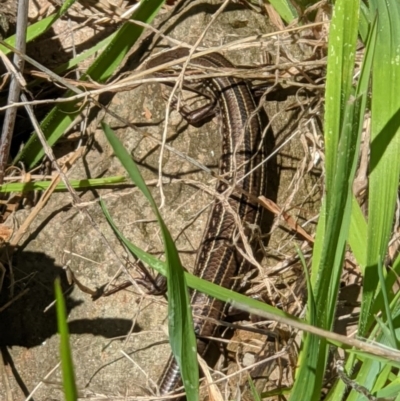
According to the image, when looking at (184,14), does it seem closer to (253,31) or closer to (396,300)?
(253,31)

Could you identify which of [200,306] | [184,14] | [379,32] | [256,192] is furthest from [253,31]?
[200,306]

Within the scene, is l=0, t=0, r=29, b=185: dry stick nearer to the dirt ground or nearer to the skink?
the dirt ground

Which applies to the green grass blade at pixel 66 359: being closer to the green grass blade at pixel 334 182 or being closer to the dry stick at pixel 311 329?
the dry stick at pixel 311 329

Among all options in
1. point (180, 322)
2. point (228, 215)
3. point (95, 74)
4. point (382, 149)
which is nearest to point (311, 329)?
point (180, 322)

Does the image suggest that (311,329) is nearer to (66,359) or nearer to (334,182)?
(334,182)

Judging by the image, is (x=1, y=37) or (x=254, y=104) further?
(x=254, y=104)

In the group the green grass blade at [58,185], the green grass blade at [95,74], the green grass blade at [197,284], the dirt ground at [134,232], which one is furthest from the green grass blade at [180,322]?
the green grass blade at [95,74]
